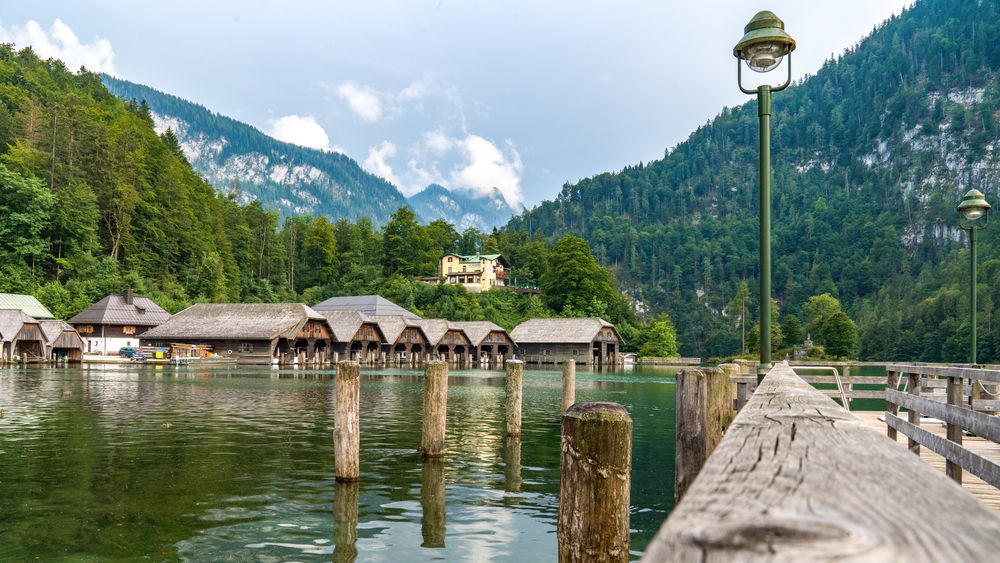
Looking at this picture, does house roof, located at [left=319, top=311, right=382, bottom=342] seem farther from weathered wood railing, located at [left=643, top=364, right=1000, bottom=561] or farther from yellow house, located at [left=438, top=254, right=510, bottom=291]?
weathered wood railing, located at [left=643, top=364, right=1000, bottom=561]

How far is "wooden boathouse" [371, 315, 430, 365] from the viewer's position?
7675cm

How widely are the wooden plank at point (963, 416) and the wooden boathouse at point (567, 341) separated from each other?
7779 centimetres

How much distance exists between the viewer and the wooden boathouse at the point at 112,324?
68125 millimetres

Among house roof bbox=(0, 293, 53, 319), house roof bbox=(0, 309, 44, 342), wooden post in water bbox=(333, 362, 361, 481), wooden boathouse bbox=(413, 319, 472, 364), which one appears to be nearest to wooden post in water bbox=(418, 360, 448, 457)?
wooden post in water bbox=(333, 362, 361, 481)

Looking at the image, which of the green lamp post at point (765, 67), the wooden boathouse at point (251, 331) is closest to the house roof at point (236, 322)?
the wooden boathouse at point (251, 331)

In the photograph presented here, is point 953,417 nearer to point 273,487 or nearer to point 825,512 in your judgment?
point 825,512

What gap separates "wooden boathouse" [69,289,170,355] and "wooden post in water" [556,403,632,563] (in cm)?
7118

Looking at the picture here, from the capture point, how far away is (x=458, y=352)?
292ft

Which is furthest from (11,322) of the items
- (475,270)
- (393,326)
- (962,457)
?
(475,270)

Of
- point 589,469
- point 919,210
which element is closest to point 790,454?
point 589,469

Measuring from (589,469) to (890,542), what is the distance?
393 centimetres

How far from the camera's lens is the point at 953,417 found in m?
5.77

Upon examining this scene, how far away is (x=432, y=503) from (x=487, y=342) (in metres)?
75.4

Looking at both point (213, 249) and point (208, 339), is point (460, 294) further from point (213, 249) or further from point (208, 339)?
point (208, 339)
